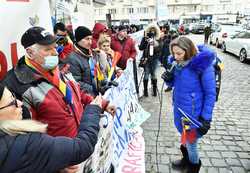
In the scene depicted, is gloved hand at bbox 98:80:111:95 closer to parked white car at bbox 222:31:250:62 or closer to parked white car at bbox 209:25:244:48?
parked white car at bbox 222:31:250:62

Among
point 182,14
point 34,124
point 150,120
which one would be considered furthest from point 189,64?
point 182,14

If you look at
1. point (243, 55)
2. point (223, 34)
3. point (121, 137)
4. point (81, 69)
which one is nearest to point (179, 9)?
point (223, 34)

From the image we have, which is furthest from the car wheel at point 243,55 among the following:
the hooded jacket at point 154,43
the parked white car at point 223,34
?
the hooded jacket at point 154,43

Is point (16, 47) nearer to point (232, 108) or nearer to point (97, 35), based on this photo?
point (97, 35)

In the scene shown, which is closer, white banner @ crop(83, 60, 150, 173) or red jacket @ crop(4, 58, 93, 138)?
red jacket @ crop(4, 58, 93, 138)

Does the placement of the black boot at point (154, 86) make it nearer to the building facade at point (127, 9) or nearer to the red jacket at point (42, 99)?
the red jacket at point (42, 99)

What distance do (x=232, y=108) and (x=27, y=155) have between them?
21.5 ft

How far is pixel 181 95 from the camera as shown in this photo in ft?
12.0

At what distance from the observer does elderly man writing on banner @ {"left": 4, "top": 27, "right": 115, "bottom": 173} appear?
223 cm

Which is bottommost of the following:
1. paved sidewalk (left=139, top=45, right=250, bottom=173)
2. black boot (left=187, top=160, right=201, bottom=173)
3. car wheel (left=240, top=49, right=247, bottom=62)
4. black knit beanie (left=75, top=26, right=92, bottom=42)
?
paved sidewalk (left=139, top=45, right=250, bottom=173)

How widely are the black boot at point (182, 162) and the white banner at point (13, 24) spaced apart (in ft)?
8.51

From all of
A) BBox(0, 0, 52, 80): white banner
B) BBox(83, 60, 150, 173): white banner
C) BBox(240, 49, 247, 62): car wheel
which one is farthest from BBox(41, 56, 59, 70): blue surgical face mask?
BBox(240, 49, 247, 62): car wheel

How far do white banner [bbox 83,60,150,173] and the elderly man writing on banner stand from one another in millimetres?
260

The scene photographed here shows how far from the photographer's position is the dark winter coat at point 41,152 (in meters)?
1.43
